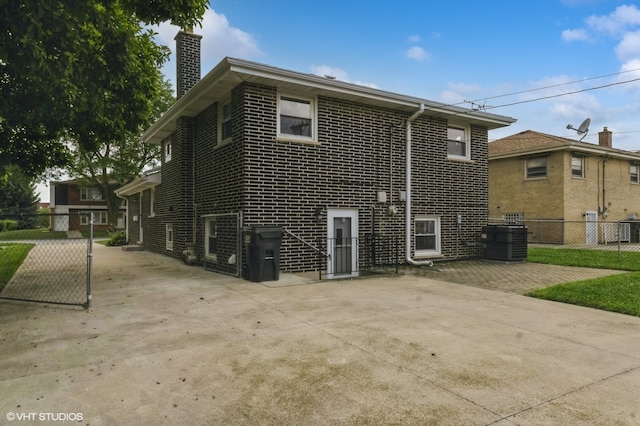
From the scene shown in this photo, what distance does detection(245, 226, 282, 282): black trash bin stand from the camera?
328 inches

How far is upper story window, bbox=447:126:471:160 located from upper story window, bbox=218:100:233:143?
6.95m

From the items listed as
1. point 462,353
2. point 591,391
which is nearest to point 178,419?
point 462,353

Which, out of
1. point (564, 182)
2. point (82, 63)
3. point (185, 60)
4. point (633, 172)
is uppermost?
point (185, 60)

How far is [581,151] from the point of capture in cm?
2002

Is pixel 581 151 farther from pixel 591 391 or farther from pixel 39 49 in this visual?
pixel 39 49

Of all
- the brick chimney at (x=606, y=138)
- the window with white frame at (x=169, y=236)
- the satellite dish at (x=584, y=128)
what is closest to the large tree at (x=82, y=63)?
the window with white frame at (x=169, y=236)

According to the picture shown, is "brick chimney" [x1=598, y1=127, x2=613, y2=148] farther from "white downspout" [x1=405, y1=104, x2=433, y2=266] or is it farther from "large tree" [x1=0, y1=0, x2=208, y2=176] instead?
"large tree" [x1=0, y1=0, x2=208, y2=176]

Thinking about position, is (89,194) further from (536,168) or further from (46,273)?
(536,168)

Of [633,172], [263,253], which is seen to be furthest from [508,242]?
[633,172]

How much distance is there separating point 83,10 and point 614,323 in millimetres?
8542

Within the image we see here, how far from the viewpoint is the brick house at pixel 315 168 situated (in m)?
9.12

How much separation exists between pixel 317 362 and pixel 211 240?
8.06 metres

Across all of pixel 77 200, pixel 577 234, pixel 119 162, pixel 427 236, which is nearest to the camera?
pixel 427 236

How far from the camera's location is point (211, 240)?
1122 cm
